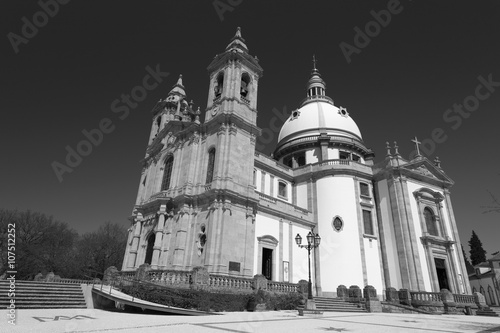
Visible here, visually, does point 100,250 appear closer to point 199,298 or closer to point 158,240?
point 158,240

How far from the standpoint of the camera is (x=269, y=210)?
27.1m

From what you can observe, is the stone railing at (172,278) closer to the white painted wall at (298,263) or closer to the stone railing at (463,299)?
the white painted wall at (298,263)

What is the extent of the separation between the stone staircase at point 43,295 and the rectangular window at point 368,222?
25.1m

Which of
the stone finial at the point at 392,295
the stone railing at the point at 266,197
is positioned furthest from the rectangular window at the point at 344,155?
the stone finial at the point at 392,295

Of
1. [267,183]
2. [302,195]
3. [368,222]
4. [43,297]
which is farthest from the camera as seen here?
[302,195]

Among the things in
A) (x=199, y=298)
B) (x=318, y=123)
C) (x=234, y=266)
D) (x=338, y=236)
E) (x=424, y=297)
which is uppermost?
(x=318, y=123)

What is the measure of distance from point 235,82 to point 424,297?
24661 mm

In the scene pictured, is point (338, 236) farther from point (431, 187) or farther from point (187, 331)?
point (187, 331)

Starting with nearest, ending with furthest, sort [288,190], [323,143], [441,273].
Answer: [441,273] → [288,190] → [323,143]

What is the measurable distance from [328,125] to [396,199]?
48.4ft

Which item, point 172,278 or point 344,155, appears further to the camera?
point 344,155

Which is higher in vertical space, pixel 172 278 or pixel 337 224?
pixel 337 224

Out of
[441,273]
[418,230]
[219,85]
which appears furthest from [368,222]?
[219,85]

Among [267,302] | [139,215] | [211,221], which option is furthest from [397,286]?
[139,215]
